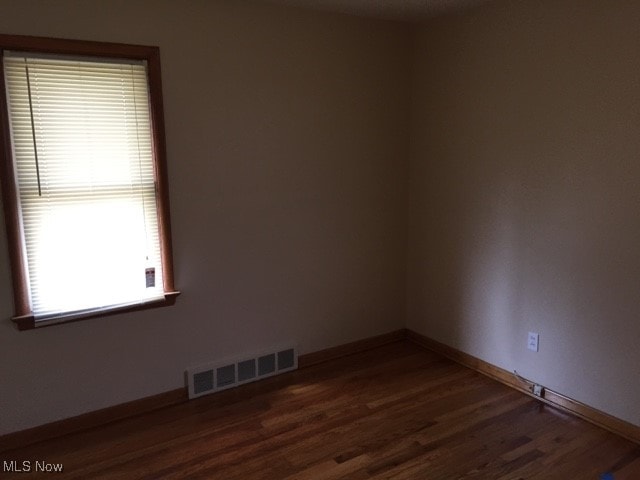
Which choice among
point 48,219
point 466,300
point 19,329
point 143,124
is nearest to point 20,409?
point 19,329

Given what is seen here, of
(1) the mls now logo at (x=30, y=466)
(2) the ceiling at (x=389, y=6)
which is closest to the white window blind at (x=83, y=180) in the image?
(1) the mls now logo at (x=30, y=466)

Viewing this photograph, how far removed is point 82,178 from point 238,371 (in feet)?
4.80

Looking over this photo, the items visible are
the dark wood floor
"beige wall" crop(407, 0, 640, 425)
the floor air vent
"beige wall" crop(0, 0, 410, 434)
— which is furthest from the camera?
the floor air vent

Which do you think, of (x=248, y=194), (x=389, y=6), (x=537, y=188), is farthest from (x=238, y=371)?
(x=389, y=6)

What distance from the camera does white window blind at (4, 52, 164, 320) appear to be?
241 centimetres

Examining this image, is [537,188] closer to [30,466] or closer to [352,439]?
[352,439]

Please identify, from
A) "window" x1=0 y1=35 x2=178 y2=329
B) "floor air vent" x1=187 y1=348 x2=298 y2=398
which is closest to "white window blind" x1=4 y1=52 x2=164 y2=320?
"window" x1=0 y1=35 x2=178 y2=329

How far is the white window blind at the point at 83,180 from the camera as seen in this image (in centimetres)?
241

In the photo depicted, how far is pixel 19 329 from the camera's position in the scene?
2.51 meters

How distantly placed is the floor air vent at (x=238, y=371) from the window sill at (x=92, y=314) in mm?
474

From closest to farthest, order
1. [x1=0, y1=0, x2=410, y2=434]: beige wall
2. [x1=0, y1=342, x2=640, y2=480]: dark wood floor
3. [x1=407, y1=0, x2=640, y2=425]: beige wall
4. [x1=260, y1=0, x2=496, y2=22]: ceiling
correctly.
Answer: [x1=0, y1=342, x2=640, y2=480]: dark wood floor → [x1=407, y1=0, x2=640, y2=425]: beige wall → [x1=0, y1=0, x2=410, y2=434]: beige wall → [x1=260, y1=0, x2=496, y2=22]: ceiling

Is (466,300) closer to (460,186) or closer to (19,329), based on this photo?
(460,186)

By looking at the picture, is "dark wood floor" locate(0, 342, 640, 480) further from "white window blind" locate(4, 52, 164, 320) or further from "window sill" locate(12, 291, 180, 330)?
"white window blind" locate(4, 52, 164, 320)

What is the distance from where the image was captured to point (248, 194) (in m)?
3.06
